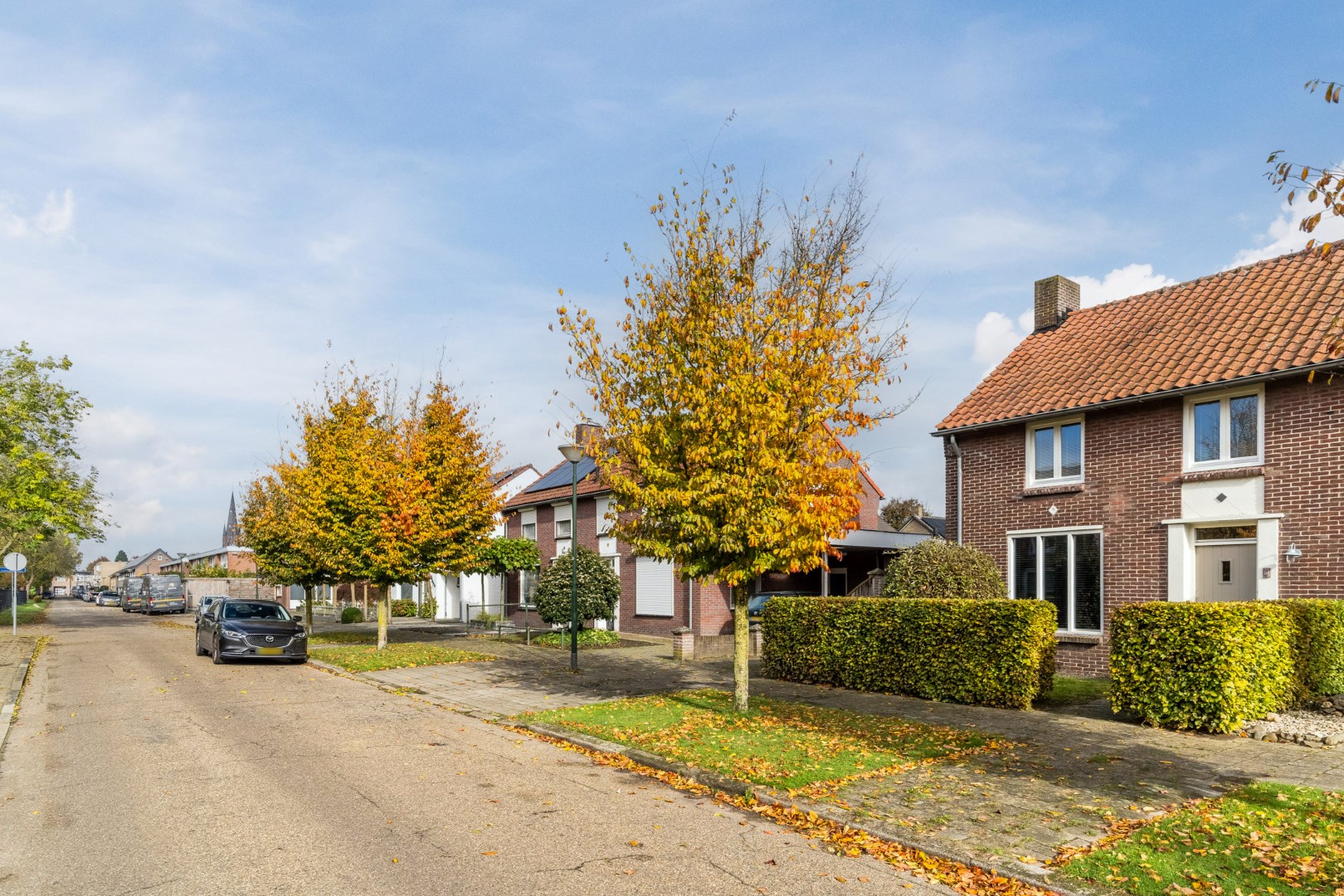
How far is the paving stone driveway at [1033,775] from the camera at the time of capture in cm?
660

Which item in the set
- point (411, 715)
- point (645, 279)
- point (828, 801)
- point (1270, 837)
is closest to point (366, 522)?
point (411, 715)

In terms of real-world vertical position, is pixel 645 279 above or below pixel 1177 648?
above

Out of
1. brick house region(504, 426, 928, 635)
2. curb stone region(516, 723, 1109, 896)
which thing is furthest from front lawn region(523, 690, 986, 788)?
brick house region(504, 426, 928, 635)

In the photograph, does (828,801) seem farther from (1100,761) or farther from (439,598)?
(439,598)

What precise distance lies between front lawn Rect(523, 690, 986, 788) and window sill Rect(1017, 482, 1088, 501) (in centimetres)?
716

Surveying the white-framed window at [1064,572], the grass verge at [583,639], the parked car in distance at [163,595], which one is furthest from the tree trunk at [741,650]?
the parked car in distance at [163,595]

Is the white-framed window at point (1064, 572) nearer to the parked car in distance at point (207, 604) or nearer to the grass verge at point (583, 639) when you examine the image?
the grass verge at point (583, 639)

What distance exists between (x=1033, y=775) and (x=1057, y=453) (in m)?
9.62

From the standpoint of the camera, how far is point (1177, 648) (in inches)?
400

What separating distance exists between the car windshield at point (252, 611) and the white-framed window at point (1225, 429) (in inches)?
751

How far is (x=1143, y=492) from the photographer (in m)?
15.0

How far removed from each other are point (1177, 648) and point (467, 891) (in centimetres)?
864

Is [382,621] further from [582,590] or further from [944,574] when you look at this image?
[944,574]

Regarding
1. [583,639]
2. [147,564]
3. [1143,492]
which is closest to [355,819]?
[1143,492]
